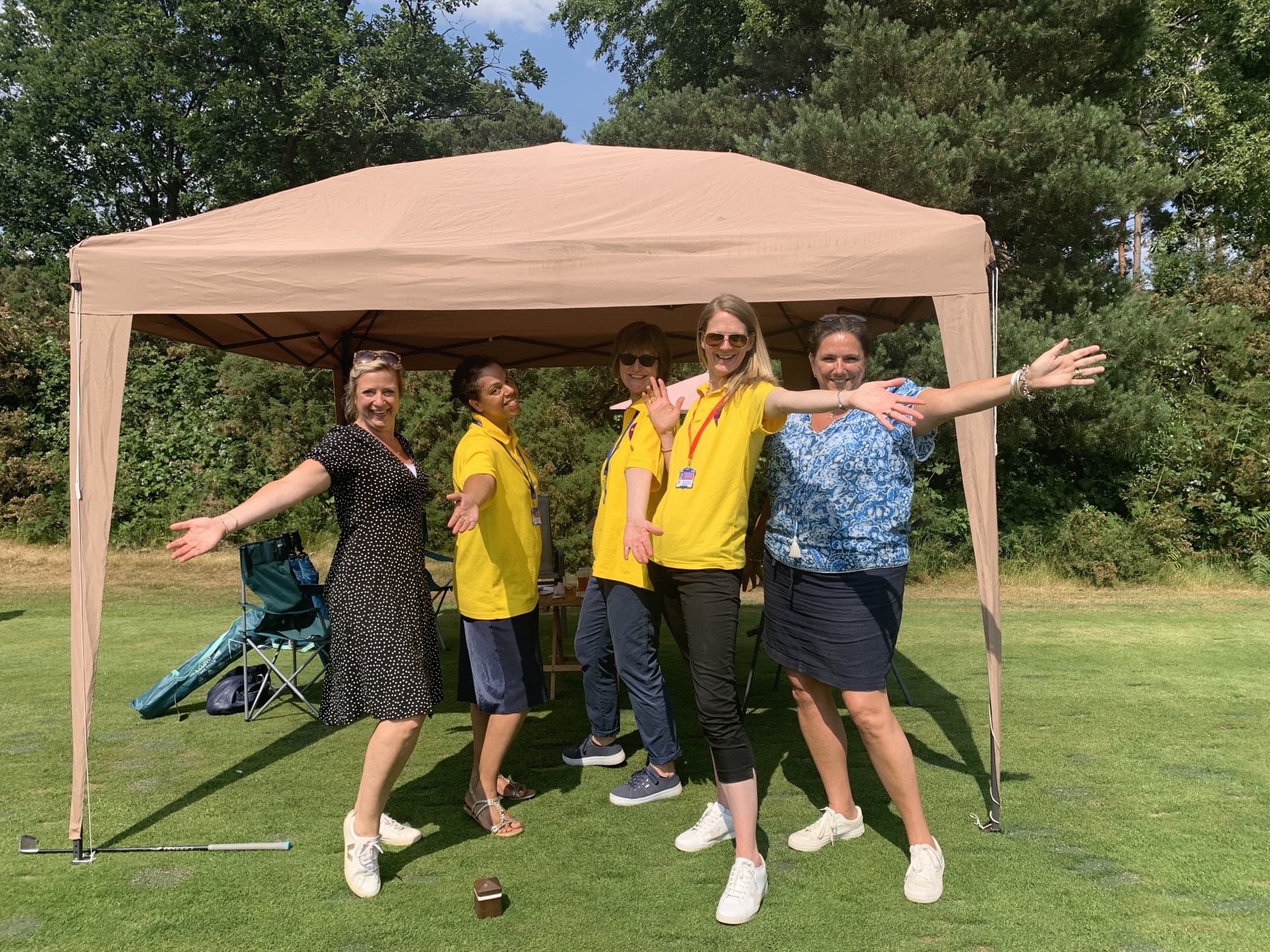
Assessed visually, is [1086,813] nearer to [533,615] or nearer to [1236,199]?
[533,615]

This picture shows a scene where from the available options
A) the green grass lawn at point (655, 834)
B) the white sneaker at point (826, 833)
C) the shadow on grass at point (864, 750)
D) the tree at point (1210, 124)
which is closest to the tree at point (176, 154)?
the green grass lawn at point (655, 834)

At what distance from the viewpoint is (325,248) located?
3156mm

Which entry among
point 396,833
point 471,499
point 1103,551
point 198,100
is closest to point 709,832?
point 396,833

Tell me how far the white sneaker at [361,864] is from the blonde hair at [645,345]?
182 centimetres

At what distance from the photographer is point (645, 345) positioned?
3477 mm

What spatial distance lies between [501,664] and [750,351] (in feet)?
4.54

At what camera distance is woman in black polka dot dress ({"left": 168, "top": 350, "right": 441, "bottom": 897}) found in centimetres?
282

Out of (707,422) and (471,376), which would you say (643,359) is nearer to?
(471,376)

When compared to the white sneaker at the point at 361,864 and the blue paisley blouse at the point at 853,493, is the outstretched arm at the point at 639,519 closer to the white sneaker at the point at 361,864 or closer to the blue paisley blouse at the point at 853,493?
the blue paisley blouse at the point at 853,493

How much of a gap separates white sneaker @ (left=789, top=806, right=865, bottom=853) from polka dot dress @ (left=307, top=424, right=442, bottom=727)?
4.37ft

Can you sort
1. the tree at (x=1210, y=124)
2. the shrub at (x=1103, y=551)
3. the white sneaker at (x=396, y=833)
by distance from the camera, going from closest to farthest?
the white sneaker at (x=396, y=833)
the shrub at (x=1103, y=551)
the tree at (x=1210, y=124)

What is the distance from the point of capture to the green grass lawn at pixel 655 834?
262 centimetres

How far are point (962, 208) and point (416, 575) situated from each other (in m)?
9.46

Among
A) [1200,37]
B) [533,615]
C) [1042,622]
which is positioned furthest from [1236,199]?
[533,615]
